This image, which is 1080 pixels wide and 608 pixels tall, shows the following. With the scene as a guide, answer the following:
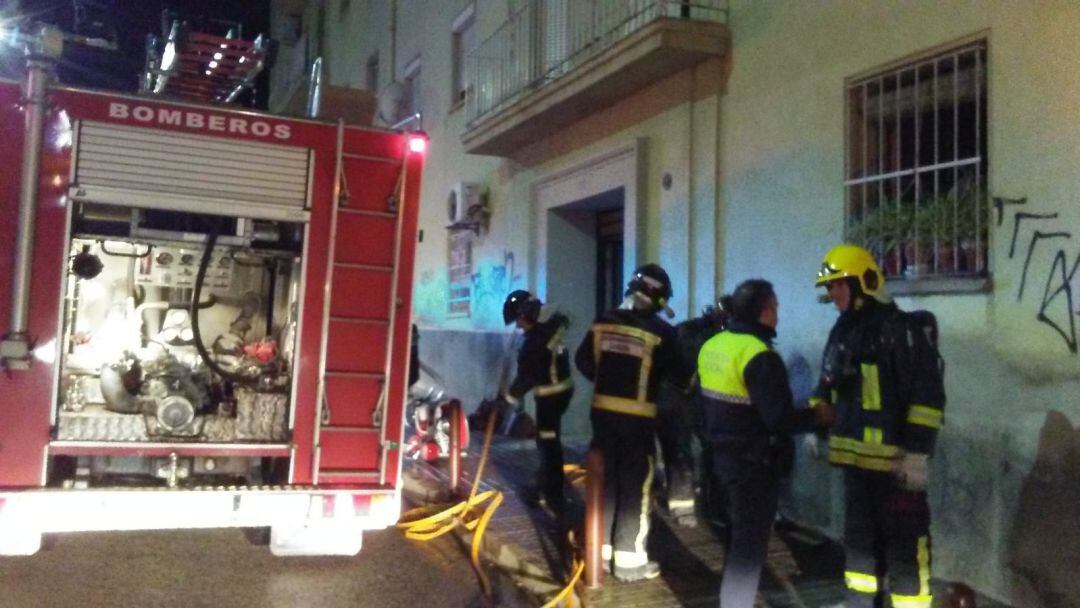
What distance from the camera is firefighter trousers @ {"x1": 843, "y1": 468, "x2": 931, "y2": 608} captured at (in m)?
4.03

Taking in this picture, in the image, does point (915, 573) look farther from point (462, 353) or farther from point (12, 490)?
point (462, 353)

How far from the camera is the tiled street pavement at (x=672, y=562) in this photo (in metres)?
5.20

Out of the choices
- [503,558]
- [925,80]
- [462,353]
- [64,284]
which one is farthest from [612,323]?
[462,353]

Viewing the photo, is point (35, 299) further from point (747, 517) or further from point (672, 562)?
point (672, 562)

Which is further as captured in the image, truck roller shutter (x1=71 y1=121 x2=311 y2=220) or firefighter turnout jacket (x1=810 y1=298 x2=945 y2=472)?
truck roller shutter (x1=71 y1=121 x2=311 y2=220)

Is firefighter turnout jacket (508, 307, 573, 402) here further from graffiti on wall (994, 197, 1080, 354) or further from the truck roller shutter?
graffiti on wall (994, 197, 1080, 354)

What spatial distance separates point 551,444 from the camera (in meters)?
6.94

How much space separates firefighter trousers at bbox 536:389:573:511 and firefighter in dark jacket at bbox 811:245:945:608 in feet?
9.21

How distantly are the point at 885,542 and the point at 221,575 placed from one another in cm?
378

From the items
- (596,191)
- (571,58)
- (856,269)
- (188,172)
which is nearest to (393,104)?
(596,191)

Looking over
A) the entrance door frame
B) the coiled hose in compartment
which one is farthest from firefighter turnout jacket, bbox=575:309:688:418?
the entrance door frame

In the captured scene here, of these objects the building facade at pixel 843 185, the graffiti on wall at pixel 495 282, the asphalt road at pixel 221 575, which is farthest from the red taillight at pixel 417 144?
the graffiti on wall at pixel 495 282

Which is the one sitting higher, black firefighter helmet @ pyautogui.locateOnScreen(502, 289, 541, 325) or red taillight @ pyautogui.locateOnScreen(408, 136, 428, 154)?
red taillight @ pyautogui.locateOnScreen(408, 136, 428, 154)

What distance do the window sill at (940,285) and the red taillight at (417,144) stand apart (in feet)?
10.2
